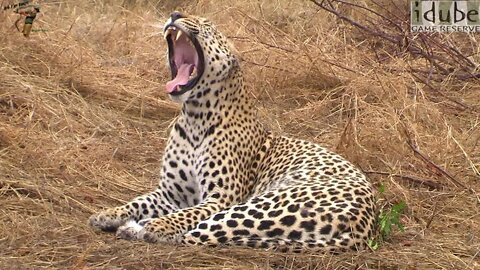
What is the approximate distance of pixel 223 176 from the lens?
4863mm

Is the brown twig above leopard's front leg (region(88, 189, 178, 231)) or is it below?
below

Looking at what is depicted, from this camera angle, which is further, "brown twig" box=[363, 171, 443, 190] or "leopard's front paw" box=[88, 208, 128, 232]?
"brown twig" box=[363, 171, 443, 190]

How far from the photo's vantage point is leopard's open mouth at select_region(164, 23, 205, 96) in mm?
4930

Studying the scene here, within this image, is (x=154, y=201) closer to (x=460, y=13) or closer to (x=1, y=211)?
(x=1, y=211)

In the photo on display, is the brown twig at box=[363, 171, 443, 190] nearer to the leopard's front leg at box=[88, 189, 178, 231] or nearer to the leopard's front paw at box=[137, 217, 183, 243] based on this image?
the leopard's front leg at box=[88, 189, 178, 231]

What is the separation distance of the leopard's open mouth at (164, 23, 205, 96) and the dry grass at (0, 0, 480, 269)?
2.89 ft

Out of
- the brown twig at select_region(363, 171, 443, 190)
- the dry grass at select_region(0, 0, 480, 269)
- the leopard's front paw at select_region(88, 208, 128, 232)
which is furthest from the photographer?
the brown twig at select_region(363, 171, 443, 190)

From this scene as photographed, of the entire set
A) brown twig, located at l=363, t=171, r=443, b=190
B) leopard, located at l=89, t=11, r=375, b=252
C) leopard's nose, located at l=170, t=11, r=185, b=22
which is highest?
leopard's nose, located at l=170, t=11, r=185, b=22

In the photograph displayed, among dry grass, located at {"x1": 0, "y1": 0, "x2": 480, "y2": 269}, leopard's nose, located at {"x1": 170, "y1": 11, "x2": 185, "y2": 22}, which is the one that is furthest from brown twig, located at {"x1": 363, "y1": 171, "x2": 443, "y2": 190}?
leopard's nose, located at {"x1": 170, "y1": 11, "x2": 185, "y2": 22}

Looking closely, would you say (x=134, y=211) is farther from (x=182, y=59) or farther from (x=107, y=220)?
(x=182, y=59)

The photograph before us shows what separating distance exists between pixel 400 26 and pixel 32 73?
3207 mm

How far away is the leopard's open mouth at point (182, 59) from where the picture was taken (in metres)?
4.93

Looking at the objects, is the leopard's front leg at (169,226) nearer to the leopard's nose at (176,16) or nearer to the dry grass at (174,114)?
the dry grass at (174,114)

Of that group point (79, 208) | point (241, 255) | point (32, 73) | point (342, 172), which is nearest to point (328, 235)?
point (241, 255)
